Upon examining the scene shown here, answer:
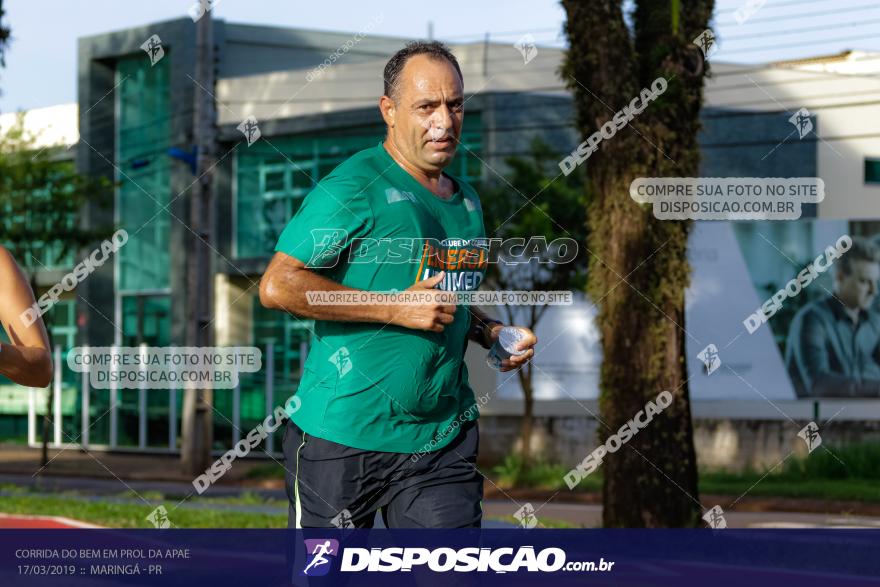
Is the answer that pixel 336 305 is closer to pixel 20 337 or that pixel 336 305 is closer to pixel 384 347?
pixel 384 347

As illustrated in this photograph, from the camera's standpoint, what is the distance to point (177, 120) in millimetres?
28641

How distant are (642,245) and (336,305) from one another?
21.5ft

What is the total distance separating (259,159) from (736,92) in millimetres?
9168

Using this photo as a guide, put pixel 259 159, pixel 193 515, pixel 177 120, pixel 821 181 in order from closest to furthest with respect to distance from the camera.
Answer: pixel 193 515 < pixel 821 181 < pixel 259 159 < pixel 177 120

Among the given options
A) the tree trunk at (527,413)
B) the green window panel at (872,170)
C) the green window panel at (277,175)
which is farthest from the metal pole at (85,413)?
the green window panel at (872,170)

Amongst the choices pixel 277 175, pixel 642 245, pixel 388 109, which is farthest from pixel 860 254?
pixel 388 109

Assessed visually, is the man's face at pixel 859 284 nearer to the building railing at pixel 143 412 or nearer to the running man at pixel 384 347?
the building railing at pixel 143 412

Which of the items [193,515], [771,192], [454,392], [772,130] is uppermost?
[772,130]

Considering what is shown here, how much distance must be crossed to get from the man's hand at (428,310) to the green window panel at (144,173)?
25.4 m

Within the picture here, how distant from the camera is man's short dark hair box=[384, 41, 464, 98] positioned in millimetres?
4082

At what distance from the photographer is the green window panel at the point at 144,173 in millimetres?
28984

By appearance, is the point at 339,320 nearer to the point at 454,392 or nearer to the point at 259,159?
the point at 454,392

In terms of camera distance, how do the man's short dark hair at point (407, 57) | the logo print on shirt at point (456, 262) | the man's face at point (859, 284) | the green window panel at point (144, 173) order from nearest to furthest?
the logo print on shirt at point (456, 262) < the man's short dark hair at point (407, 57) < the man's face at point (859, 284) < the green window panel at point (144, 173)

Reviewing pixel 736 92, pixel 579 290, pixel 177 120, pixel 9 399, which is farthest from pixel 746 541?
pixel 9 399
